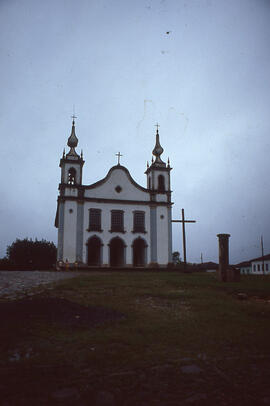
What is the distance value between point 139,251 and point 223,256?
2099cm

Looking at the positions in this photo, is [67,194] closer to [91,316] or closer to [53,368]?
[91,316]

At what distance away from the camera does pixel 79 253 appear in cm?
3014

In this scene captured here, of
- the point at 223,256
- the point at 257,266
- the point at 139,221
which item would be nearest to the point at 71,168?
the point at 139,221

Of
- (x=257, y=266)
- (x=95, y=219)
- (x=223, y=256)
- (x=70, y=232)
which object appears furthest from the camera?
(x=257, y=266)

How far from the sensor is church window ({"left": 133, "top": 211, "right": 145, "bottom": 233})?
107 feet

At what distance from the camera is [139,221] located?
3288 cm

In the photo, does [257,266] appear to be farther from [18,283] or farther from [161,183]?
[18,283]

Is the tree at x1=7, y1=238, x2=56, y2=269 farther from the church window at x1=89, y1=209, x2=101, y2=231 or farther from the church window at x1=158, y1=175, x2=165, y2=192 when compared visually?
the church window at x1=158, y1=175, x2=165, y2=192

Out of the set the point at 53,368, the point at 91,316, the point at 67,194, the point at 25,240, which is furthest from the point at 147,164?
the point at 53,368

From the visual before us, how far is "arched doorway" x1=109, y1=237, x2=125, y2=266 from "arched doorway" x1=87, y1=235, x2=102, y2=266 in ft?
4.18

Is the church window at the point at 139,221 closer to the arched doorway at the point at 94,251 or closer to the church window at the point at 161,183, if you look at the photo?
the church window at the point at 161,183

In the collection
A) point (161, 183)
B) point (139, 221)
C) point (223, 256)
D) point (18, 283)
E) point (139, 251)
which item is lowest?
point (18, 283)

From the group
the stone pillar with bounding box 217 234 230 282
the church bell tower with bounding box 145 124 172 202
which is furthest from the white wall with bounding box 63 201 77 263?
the stone pillar with bounding box 217 234 230 282

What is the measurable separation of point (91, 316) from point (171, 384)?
9.28 ft
